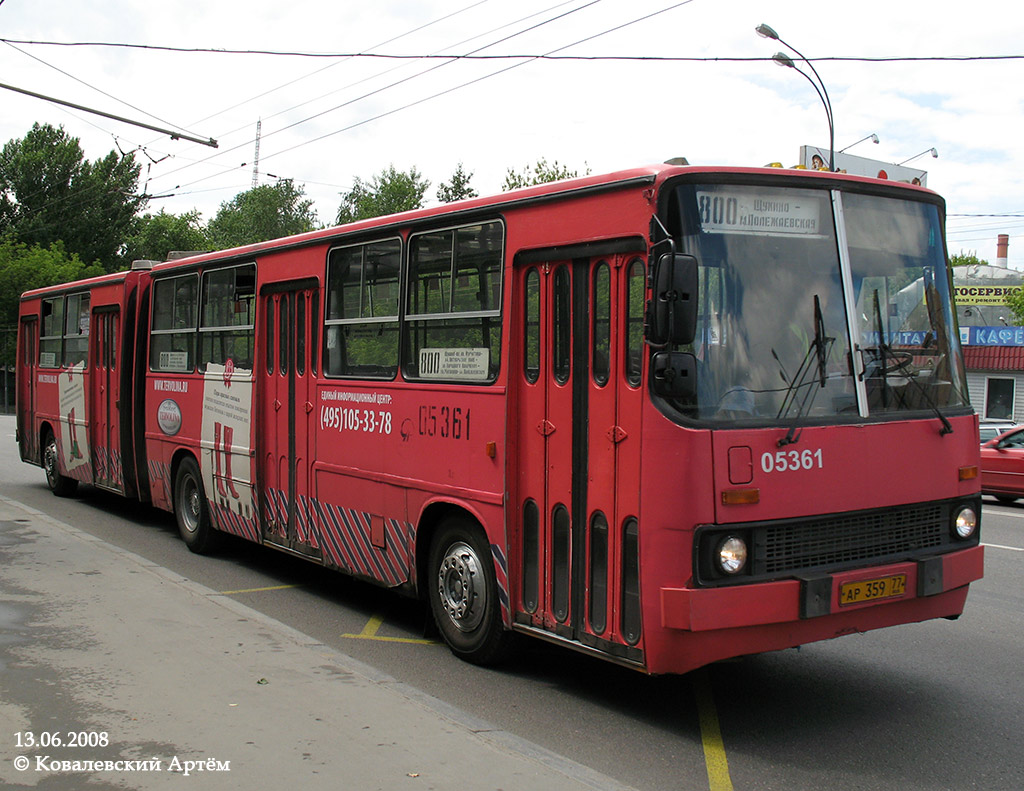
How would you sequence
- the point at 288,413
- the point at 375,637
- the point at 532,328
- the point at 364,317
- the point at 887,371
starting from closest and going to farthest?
the point at 887,371 < the point at 532,328 < the point at 375,637 < the point at 364,317 < the point at 288,413

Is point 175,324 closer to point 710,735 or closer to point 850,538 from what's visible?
point 710,735

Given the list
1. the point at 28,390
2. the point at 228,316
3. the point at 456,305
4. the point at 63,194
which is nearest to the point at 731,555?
the point at 456,305

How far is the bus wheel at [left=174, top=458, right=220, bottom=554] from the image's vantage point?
35.4 feet

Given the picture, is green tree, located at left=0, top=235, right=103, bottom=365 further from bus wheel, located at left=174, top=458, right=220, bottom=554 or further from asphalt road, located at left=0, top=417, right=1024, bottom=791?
asphalt road, located at left=0, top=417, right=1024, bottom=791

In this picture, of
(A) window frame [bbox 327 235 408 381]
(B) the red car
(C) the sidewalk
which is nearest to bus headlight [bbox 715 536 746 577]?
(C) the sidewalk

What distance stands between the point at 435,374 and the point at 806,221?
2.76 m

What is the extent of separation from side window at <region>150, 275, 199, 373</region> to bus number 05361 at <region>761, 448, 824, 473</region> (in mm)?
7543

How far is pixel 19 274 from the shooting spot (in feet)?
156

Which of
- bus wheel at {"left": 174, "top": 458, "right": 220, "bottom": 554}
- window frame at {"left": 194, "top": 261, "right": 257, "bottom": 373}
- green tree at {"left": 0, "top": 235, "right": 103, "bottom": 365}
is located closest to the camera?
window frame at {"left": 194, "top": 261, "right": 257, "bottom": 373}

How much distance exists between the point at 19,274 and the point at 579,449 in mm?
48109

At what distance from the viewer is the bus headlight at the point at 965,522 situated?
19.7 feet

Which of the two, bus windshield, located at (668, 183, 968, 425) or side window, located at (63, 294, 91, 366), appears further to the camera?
side window, located at (63, 294, 91, 366)

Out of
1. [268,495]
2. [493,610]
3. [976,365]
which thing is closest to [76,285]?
[268,495]

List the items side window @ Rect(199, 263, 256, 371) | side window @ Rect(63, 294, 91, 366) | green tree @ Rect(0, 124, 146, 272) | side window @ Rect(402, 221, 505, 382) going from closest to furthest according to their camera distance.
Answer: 1. side window @ Rect(402, 221, 505, 382)
2. side window @ Rect(199, 263, 256, 371)
3. side window @ Rect(63, 294, 91, 366)
4. green tree @ Rect(0, 124, 146, 272)
